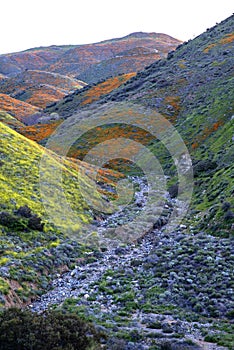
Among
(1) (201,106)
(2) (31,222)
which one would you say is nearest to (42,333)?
(2) (31,222)

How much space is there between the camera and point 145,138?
199 feet

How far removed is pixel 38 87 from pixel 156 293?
132418 mm

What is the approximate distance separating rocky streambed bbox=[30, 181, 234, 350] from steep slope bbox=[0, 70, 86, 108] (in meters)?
102

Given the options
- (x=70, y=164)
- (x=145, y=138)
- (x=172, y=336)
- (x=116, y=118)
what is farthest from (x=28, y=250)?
(x=116, y=118)

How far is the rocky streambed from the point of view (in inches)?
563

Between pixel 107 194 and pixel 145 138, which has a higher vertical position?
pixel 145 138

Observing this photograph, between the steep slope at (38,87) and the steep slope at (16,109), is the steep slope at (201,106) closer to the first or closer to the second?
the steep slope at (16,109)

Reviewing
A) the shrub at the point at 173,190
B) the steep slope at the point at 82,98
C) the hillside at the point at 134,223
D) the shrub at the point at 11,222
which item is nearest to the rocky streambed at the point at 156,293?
the hillside at the point at 134,223

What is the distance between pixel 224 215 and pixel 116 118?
144 ft

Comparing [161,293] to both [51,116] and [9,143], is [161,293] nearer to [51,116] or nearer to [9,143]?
[9,143]

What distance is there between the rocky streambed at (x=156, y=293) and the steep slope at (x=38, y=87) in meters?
102

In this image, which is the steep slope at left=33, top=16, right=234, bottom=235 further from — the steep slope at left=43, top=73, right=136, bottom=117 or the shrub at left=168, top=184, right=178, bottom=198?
the shrub at left=168, top=184, right=178, bottom=198

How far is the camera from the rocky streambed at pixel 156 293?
14.3 m

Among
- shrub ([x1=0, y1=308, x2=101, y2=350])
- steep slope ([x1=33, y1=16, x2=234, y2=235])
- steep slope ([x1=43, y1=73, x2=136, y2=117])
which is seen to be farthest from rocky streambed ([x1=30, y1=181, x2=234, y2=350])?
steep slope ([x1=43, y1=73, x2=136, y2=117])
